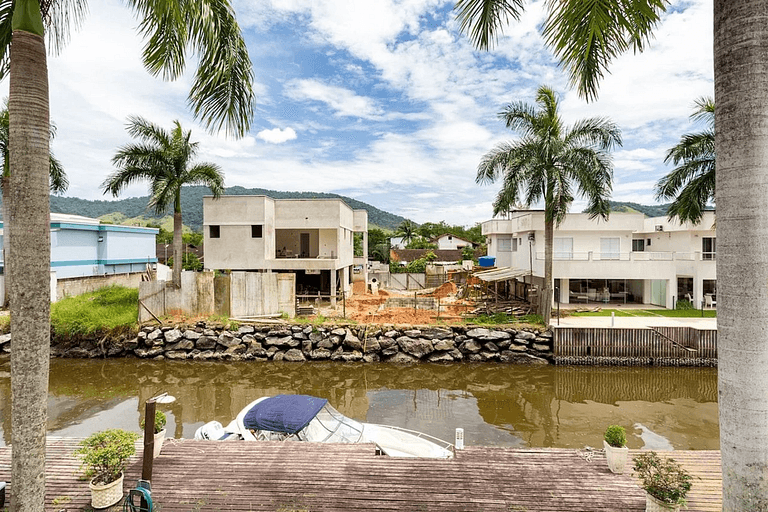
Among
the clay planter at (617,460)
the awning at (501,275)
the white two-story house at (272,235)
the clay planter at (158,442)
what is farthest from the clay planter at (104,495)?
the awning at (501,275)

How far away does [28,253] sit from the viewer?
4.53 metres

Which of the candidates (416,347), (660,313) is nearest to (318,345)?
(416,347)

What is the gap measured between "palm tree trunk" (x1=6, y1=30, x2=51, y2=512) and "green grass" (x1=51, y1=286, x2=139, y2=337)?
1740 cm

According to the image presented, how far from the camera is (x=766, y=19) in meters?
3.79

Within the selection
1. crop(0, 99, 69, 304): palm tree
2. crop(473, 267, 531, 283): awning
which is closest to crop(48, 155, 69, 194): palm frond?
crop(0, 99, 69, 304): palm tree

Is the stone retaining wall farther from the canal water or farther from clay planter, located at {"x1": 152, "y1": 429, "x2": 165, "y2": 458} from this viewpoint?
clay planter, located at {"x1": 152, "y1": 429, "x2": 165, "y2": 458}

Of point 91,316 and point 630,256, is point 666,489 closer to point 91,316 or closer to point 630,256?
point 630,256

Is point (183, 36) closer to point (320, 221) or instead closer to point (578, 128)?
point (578, 128)

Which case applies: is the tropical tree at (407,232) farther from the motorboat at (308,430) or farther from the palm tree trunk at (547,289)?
the motorboat at (308,430)

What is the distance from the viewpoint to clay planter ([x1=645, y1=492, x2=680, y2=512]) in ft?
19.3

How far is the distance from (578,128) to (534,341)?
37.8 ft

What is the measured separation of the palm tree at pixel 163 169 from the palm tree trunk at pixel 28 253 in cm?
1765

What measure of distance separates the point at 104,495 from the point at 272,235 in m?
22.6

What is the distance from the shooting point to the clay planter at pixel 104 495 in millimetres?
6273
